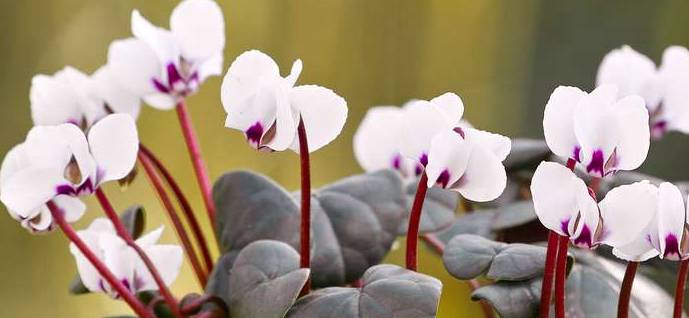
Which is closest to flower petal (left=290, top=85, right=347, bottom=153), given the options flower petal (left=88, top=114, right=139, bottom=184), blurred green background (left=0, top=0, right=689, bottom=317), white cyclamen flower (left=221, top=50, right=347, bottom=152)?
white cyclamen flower (left=221, top=50, right=347, bottom=152)

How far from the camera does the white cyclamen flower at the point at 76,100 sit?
73 cm

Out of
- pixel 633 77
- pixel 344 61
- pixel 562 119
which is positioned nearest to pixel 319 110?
pixel 562 119

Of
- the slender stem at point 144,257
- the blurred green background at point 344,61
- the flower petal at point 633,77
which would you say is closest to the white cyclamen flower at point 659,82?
the flower petal at point 633,77

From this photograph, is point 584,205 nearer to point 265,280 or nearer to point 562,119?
point 562,119

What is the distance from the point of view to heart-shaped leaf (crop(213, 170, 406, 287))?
0.66 meters

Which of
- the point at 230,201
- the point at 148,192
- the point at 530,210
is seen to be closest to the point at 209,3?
the point at 230,201

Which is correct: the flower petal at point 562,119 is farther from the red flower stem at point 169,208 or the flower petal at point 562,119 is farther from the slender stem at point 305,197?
the red flower stem at point 169,208

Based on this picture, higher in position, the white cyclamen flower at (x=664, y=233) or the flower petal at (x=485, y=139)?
the flower petal at (x=485, y=139)

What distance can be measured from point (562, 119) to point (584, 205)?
0.05 meters

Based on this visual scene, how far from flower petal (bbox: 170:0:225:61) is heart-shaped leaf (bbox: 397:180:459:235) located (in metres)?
0.18

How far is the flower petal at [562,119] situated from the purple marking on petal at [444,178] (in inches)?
2.1

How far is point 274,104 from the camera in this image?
54cm

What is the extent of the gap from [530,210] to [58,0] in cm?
166

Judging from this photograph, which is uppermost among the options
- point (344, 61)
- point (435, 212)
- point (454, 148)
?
point (454, 148)
